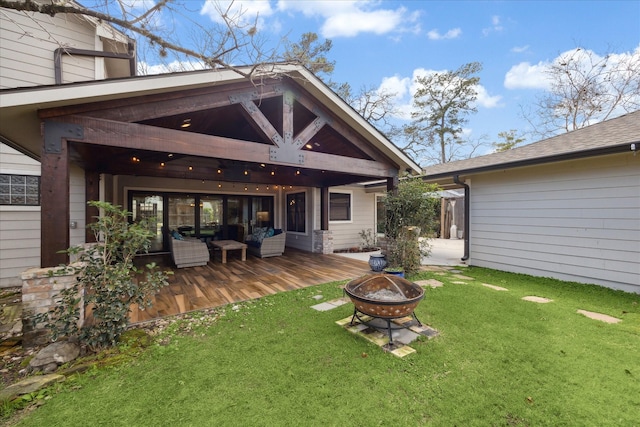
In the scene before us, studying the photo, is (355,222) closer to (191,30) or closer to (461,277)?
(461,277)

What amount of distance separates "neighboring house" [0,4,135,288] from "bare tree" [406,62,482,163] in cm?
1693

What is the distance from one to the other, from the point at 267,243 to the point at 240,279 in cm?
258

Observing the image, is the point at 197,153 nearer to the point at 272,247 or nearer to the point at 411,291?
the point at 411,291

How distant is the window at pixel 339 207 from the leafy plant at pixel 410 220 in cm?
407

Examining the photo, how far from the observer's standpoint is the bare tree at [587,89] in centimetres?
1133

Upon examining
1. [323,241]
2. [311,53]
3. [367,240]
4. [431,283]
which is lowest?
[431,283]

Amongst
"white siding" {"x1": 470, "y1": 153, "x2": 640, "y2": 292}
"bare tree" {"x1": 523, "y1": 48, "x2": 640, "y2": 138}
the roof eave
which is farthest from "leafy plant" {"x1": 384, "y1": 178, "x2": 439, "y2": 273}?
"bare tree" {"x1": 523, "y1": 48, "x2": 640, "y2": 138}

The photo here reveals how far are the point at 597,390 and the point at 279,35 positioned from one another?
5.31 metres

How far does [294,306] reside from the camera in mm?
4234

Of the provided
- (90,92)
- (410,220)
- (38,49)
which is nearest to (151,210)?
(38,49)

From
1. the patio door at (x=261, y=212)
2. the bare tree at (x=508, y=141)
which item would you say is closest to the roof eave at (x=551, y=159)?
the patio door at (x=261, y=212)

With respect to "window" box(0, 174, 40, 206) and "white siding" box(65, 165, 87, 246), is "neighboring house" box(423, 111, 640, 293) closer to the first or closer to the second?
"white siding" box(65, 165, 87, 246)

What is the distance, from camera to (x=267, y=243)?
27.5 feet

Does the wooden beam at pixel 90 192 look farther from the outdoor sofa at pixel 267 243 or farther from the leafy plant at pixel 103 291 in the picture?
the outdoor sofa at pixel 267 243
